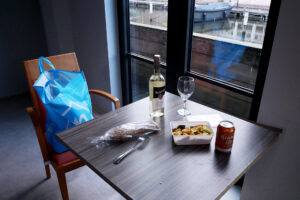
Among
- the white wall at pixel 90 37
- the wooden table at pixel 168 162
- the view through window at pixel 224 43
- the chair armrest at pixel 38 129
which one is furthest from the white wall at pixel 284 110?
the white wall at pixel 90 37

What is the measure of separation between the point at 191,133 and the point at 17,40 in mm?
2821

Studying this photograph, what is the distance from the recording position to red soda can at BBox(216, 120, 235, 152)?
38.1 inches

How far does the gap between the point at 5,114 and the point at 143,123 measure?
2282 millimetres

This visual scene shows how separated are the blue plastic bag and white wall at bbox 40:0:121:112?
2.91ft

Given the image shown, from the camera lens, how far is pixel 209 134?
1.05 meters

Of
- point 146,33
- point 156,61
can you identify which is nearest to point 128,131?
point 156,61

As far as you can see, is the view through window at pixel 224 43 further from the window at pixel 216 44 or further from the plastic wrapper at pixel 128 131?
the plastic wrapper at pixel 128 131

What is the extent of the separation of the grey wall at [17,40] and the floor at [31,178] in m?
0.88

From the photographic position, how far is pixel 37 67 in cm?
160

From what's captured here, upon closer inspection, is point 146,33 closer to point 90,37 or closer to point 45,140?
point 90,37

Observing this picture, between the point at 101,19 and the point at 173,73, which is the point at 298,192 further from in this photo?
the point at 101,19

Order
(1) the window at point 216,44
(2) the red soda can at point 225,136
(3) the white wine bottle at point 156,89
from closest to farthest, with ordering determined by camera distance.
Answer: (2) the red soda can at point 225,136
(3) the white wine bottle at point 156,89
(1) the window at point 216,44

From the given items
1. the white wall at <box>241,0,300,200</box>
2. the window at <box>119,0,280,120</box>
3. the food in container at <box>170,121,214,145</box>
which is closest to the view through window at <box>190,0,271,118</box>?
the window at <box>119,0,280,120</box>

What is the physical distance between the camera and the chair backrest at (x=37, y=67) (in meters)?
1.56
